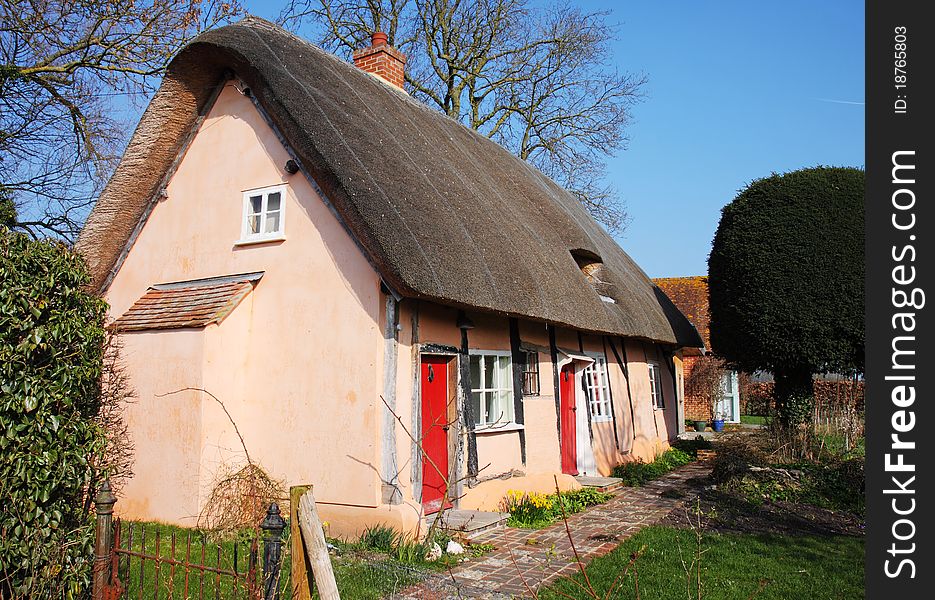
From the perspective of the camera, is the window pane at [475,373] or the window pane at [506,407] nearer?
the window pane at [475,373]

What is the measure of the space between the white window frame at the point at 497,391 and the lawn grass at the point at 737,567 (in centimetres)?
218

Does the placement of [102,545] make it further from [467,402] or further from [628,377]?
[628,377]

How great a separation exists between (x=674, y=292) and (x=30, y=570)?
23.4 meters

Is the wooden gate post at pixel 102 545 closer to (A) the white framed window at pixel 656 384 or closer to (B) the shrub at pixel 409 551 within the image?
(B) the shrub at pixel 409 551

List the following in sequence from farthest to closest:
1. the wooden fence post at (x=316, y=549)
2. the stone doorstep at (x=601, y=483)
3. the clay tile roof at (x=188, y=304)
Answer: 1. the stone doorstep at (x=601, y=483)
2. the clay tile roof at (x=188, y=304)
3. the wooden fence post at (x=316, y=549)

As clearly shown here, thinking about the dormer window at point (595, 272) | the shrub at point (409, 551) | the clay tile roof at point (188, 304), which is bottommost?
the shrub at point (409, 551)

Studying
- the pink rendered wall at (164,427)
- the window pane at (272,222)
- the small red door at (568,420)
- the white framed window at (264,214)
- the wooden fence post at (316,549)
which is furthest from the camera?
the small red door at (568,420)

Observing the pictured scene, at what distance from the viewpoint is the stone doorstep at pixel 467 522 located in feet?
24.0

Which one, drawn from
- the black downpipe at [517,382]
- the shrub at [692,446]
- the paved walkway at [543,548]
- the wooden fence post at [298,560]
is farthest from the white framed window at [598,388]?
the wooden fence post at [298,560]

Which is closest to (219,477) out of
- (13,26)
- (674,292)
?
(13,26)

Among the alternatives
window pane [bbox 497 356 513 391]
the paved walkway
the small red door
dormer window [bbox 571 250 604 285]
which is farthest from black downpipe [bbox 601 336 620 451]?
window pane [bbox 497 356 513 391]

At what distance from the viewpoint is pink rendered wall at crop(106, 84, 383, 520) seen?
725 cm

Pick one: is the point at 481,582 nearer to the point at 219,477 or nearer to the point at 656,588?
the point at 656,588

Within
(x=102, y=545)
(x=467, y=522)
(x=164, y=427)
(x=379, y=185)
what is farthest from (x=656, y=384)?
(x=102, y=545)
